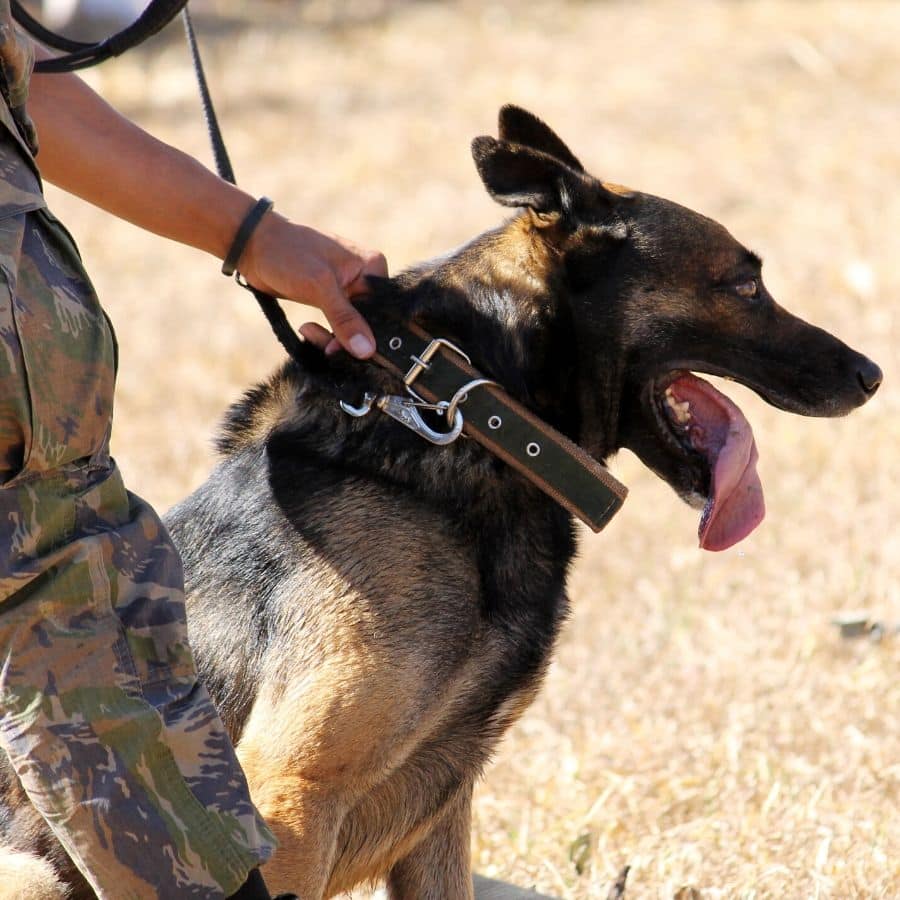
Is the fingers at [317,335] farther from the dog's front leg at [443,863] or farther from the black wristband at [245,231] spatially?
the dog's front leg at [443,863]

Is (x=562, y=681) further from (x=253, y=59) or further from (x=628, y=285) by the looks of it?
(x=253, y=59)

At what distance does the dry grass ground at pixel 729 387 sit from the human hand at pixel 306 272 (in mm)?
1683

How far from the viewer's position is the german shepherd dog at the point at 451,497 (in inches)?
102

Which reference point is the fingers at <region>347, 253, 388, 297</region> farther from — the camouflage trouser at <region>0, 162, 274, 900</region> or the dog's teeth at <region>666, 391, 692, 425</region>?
the camouflage trouser at <region>0, 162, 274, 900</region>

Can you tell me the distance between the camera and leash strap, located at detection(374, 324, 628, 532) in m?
2.73

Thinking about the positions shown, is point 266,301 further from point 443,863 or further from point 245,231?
point 443,863

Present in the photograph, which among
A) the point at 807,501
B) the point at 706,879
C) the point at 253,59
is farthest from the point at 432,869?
the point at 253,59

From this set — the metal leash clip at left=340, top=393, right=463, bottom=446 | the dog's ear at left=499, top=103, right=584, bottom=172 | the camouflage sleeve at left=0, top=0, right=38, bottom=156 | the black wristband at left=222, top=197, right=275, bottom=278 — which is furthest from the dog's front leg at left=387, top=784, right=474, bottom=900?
the camouflage sleeve at left=0, top=0, right=38, bottom=156

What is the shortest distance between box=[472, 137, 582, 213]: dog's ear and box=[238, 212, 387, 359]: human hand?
0.36 meters

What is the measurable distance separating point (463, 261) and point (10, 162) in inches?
47.6

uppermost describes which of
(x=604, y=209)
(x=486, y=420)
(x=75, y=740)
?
(x=604, y=209)

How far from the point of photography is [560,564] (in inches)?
115

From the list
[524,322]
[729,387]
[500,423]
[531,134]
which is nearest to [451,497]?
[500,423]

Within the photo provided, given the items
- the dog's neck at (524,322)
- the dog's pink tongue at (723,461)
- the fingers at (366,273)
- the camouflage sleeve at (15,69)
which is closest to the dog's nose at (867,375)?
the dog's pink tongue at (723,461)
